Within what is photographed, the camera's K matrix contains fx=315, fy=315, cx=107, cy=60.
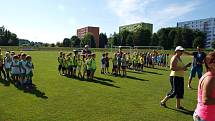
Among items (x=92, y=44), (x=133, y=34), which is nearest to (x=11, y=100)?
(x=133, y=34)

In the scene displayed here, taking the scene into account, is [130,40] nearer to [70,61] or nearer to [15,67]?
[70,61]

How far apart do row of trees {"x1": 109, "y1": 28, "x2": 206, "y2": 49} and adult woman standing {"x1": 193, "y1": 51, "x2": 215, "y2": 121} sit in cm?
10641

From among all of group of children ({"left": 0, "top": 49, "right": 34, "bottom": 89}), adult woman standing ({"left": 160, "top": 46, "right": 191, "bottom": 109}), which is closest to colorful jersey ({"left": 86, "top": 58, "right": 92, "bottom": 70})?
group of children ({"left": 0, "top": 49, "right": 34, "bottom": 89})

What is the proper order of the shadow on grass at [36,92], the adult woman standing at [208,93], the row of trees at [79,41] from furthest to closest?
the row of trees at [79,41] → the shadow on grass at [36,92] → the adult woman standing at [208,93]

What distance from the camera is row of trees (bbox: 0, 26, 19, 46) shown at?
121 meters

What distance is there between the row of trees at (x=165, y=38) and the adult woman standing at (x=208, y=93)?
349ft

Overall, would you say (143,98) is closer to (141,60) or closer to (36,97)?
(36,97)

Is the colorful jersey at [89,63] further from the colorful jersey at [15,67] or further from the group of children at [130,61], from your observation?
the colorful jersey at [15,67]

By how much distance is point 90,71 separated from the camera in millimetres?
19109

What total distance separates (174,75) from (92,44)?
12895 cm

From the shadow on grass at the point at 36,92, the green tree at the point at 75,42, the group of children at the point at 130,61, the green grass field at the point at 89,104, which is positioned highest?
the green tree at the point at 75,42

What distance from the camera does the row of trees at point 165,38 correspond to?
11019cm

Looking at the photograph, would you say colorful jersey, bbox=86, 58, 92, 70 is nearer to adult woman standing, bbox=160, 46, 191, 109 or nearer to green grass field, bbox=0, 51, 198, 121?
green grass field, bbox=0, 51, 198, 121

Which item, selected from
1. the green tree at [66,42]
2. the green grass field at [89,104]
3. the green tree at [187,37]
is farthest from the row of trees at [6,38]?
the green grass field at [89,104]
